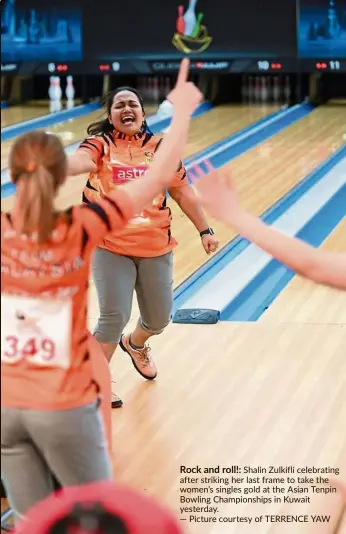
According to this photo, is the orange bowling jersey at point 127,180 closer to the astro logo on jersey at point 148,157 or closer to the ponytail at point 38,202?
the astro logo on jersey at point 148,157

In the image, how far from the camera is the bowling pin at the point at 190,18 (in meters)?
11.3

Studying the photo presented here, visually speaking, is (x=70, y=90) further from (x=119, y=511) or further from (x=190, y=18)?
(x=119, y=511)

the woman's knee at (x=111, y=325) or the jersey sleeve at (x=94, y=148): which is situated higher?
the jersey sleeve at (x=94, y=148)

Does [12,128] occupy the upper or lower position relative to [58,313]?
lower

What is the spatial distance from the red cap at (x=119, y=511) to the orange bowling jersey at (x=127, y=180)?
2.22 metres

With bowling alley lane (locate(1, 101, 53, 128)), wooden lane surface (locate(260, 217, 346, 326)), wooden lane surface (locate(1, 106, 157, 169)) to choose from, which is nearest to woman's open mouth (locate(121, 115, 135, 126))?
wooden lane surface (locate(260, 217, 346, 326))

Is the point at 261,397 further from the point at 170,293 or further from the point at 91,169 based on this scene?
the point at 91,169

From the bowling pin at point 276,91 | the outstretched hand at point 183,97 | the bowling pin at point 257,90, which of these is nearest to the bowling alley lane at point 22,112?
the bowling pin at point 257,90

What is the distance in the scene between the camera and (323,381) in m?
3.88

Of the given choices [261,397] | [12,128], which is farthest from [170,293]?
[12,128]

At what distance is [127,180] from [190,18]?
328 inches

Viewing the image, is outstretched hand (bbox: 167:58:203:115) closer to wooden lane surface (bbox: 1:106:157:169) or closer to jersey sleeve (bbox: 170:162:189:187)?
jersey sleeve (bbox: 170:162:189:187)

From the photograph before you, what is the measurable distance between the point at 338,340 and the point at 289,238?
2.46 metres

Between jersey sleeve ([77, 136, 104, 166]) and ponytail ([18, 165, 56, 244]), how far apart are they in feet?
4.94
